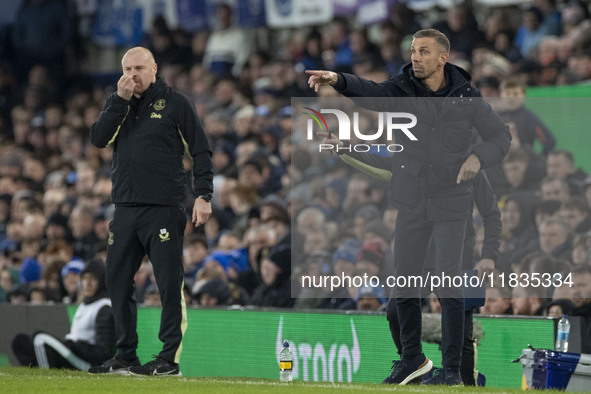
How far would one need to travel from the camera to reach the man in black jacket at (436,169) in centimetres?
720

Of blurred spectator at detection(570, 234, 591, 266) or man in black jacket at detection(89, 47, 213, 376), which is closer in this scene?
man in black jacket at detection(89, 47, 213, 376)

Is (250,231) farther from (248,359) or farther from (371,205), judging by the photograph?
(371,205)

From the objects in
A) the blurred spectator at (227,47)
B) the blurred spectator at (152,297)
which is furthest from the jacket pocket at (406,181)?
the blurred spectator at (227,47)

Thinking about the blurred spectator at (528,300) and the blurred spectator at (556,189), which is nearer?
the blurred spectator at (528,300)

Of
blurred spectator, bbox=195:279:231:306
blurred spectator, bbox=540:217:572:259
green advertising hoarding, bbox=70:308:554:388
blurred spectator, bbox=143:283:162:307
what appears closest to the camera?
green advertising hoarding, bbox=70:308:554:388

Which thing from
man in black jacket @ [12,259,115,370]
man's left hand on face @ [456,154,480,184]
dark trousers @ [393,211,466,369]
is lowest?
man in black jacket @ [12,259,115,370]

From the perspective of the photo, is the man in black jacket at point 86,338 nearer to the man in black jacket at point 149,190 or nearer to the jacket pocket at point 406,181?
the man in black jacket at point 149,190

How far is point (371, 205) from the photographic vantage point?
8.84 m

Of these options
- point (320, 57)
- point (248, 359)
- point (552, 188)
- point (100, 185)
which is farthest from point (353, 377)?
point (320, 57)

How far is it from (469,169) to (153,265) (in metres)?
2.13

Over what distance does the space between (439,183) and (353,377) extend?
2.19 m

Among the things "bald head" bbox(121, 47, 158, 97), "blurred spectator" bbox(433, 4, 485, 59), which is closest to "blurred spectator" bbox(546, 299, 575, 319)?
"bald head" bbox(121, 47, 158, 97)

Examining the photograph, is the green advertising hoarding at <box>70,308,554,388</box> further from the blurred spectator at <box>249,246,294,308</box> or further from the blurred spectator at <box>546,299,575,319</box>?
the blurred spectator at <box>249,246,294,308</box>

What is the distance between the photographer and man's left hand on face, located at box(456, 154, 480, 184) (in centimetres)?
724
